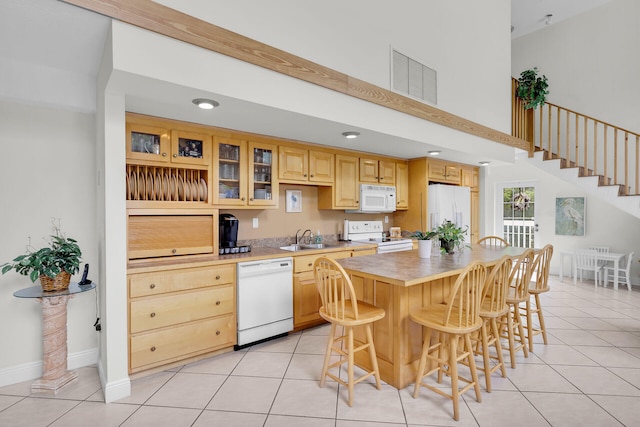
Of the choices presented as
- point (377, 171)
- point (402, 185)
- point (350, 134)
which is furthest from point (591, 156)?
point (350, 134)

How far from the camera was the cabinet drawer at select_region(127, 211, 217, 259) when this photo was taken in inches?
108

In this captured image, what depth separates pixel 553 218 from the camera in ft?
21.4

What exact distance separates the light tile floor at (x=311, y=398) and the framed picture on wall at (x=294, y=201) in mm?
1794

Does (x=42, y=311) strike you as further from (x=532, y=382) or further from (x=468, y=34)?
(x=468, y=34)

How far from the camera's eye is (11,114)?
95.8 inches

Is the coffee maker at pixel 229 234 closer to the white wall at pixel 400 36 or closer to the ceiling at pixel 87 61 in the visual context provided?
the ceiling at pixel 87 61

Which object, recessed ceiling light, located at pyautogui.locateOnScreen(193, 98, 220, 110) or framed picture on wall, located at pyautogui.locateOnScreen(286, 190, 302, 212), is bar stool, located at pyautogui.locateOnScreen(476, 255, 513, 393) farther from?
framed picture on wall, located at pyautogui.locateOnScreen(286, 190, 302, 212)

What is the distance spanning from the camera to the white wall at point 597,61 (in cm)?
552

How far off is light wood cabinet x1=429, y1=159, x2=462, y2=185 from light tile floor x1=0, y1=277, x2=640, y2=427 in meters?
2.86

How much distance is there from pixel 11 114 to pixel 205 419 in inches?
105

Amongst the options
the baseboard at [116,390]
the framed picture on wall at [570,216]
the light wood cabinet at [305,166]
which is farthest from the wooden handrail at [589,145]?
the baseboard at [116,390]

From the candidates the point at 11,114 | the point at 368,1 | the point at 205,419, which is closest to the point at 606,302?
the point at 368,1

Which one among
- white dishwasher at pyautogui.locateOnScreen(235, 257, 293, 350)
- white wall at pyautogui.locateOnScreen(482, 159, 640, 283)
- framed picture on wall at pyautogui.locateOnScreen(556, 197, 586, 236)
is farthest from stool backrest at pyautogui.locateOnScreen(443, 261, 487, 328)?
framed picture on wall at pyautogui.locateOnScreen(556, 197, 586, 236)

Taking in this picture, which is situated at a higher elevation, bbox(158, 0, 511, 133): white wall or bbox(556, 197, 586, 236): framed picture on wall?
bbox(158, 0, 511, 133): white wall
